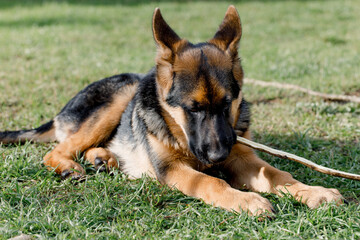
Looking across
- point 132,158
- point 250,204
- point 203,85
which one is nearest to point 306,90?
point 132,158

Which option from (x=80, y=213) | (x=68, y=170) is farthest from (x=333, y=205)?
(x=68, y=170)

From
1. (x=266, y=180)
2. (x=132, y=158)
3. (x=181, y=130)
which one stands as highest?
(x=181, y=130)

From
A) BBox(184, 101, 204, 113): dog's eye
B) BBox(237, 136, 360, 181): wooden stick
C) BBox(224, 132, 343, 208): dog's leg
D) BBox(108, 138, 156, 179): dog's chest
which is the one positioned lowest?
BBox(108, 138, 156, 179): dog's chest

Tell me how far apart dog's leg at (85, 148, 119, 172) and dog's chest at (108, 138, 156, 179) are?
122 mm

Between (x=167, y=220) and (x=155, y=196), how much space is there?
1.29 feet

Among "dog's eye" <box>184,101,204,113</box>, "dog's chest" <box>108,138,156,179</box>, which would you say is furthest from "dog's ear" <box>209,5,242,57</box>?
"dog's chest" <box>108,138,156,179</box>

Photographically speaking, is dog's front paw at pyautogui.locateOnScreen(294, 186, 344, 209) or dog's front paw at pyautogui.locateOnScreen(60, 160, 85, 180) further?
dog's front paw at pyautogui.locateOnScreen(60, 160, 85, 180)

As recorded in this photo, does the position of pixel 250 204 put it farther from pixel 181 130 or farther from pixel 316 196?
pixel 181 130

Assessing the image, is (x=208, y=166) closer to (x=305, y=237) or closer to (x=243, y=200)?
(x=243, y=200)

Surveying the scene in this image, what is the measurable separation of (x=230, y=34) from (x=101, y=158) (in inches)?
74.6

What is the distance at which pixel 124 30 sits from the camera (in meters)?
12.3

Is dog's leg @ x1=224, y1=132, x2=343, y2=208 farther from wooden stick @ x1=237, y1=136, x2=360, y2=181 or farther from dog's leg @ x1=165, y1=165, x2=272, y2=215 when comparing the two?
dog's leg @ x1=165, y1=165, x2=272, y2=215

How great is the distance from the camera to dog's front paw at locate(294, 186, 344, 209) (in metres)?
3.30

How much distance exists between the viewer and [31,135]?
16.4 ft
